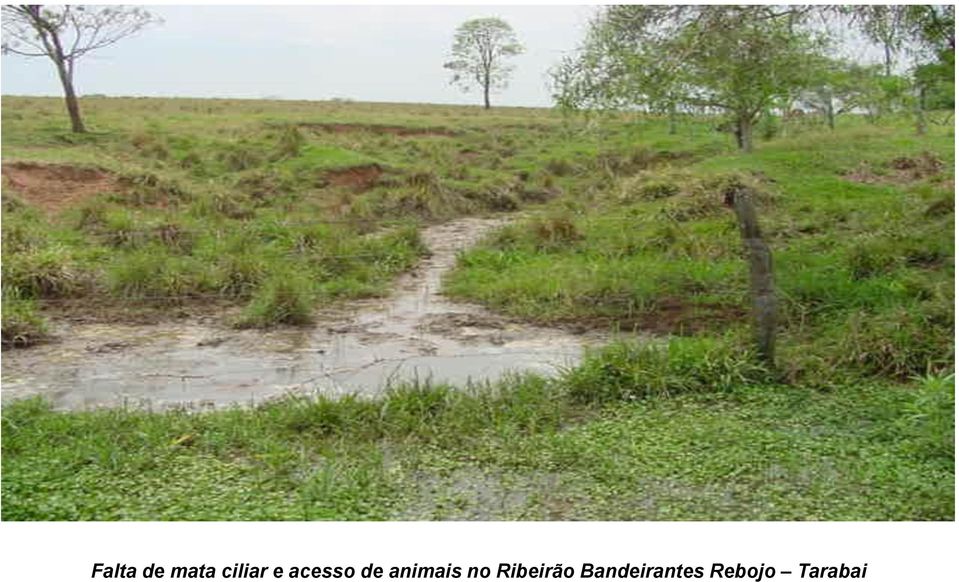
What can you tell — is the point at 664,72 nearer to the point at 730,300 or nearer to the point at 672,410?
the point at 730,300

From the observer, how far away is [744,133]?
66.8 ft

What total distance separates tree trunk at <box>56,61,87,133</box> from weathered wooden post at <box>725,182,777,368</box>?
743 inches

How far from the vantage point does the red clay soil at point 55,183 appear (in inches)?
597

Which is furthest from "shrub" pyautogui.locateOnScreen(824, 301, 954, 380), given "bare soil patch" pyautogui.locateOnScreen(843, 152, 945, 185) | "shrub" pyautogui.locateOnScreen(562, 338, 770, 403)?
"bare soil patch" pyautogui.locateOnScreen(843, 152, 945, 185)

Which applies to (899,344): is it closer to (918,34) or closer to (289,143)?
(918,34)

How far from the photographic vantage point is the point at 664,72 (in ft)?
30.4

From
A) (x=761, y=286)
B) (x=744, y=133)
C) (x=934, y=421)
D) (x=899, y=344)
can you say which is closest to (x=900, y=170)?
(x=744, y=133)


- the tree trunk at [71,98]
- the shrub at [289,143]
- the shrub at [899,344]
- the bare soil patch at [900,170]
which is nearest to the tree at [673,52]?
the shrub at [899,344]

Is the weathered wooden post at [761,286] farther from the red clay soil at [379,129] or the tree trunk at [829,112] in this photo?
the red clay soil at [379,129]

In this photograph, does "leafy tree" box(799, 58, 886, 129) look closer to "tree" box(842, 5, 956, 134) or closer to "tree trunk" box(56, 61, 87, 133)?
"tree" box(842, 5, 956, 134)

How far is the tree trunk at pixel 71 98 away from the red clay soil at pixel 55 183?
6.20m

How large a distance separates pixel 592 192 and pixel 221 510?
50.2 feet

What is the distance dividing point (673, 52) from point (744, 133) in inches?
456

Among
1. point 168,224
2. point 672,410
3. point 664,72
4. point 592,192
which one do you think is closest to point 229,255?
point 168,224
